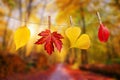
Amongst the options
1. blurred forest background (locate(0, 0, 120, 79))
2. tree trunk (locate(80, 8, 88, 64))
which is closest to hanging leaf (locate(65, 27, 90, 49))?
blurred forest background (locate(0, 0, 120, 79))

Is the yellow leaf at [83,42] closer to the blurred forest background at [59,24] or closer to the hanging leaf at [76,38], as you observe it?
the hanging leaf at [76,38]

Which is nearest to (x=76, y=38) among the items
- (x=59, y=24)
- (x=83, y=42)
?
(x=83, y=42)

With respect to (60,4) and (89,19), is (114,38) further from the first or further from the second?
(60,4)

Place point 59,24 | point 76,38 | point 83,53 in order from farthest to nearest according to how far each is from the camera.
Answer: point 83,53 → point 59,24 → point 76,38

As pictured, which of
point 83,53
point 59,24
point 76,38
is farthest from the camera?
point 83,53

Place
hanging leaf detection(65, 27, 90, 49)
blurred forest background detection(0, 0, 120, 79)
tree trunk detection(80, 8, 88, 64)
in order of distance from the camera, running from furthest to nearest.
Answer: tree trunk detection(80, 8, 88, 64) → blurred forest background detection(0, 0, 120, 79) → hanging leaf detection(65, 27, 90, 49)

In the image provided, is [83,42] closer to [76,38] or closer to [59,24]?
[76,38]

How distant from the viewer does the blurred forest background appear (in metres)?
1.66

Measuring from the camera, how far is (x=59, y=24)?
1.73 meters

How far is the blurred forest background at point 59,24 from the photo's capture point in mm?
1657

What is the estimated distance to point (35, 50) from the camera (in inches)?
67.8

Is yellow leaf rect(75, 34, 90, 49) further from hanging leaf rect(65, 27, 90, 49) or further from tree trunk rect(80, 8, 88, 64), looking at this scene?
tree trunk rect(80, 8, 88, 64)

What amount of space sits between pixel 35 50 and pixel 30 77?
0.18 meters

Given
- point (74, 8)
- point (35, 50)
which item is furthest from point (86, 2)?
point (35, 50)
